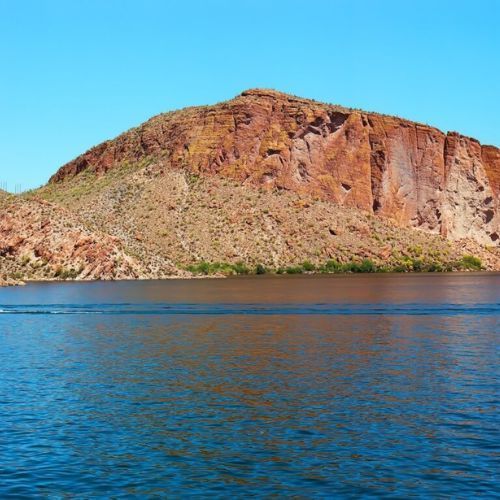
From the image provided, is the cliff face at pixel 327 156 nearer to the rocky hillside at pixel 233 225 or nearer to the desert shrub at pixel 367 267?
the rocky hillside at pixel 233 225

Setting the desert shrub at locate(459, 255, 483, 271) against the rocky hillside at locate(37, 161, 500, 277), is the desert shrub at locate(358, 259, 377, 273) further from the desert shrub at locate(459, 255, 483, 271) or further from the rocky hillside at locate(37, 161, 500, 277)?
the desert shrub at locate(459, 255, 483, 271)

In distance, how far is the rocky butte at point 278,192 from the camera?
133250mm

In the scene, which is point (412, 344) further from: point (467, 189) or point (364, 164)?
point (467, 189)

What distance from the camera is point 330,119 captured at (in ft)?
527

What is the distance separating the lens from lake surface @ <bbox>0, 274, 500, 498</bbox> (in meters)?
16.4

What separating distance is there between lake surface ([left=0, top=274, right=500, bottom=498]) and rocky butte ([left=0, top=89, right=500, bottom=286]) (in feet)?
243

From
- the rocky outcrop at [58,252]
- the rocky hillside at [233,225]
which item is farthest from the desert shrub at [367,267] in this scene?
the rocky outcrop at [58,252]

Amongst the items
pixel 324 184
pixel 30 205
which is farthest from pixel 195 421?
pixel 324 184

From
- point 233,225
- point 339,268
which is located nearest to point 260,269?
point 233,225

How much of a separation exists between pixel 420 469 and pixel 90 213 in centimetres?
12870

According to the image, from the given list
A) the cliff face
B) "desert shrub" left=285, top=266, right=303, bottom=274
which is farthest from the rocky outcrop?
the cliff face

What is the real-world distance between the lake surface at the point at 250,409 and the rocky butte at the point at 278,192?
243 ft

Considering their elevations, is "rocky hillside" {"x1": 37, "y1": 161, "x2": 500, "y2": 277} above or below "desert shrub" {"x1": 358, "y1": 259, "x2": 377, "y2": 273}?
above

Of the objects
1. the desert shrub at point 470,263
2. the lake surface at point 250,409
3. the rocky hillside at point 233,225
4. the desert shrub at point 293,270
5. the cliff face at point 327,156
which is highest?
the cliff face at point 327,156
